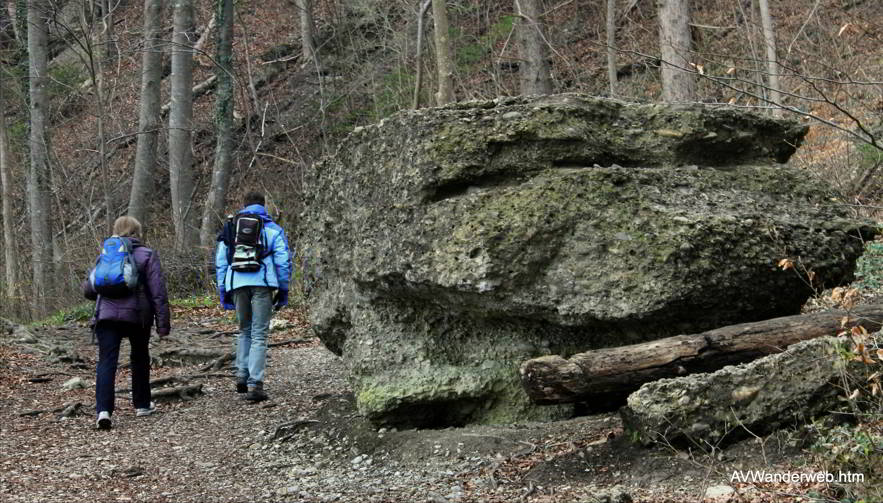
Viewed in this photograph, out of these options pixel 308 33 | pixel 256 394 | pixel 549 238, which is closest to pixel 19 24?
pixel 308 33

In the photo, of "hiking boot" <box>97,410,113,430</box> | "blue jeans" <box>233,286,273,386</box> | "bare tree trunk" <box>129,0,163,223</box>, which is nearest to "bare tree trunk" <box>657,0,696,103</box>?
"blue jeans" <box>233,286,273,386</box>

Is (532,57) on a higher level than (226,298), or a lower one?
higher

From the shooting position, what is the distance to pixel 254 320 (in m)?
8.66

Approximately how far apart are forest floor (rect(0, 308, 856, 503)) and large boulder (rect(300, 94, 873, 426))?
57 cm

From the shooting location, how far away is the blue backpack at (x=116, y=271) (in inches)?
315

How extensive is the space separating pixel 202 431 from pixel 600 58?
16176 millimetres

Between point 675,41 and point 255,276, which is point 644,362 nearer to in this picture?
point 255,276

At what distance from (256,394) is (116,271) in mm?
1898

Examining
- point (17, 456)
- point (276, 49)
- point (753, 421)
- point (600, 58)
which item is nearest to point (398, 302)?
point (753, 421)

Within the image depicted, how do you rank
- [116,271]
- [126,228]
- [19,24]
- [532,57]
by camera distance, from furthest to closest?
1. [19,24]
2. [532,57]
3. [126,228]
4. [116,271]

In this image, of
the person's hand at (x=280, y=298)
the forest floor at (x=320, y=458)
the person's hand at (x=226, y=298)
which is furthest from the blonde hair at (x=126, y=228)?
the forest floor at (x=320, y=458)

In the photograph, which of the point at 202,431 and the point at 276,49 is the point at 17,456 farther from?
the point at 276,49

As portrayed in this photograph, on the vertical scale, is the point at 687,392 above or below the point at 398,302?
below

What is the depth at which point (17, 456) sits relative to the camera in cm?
730
